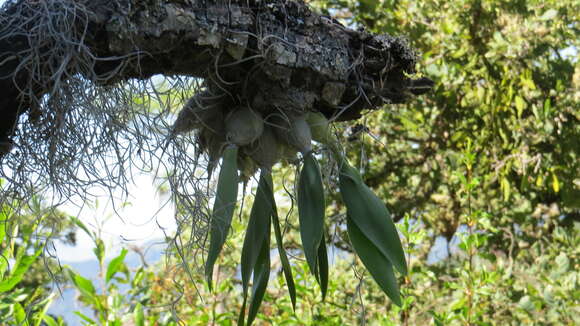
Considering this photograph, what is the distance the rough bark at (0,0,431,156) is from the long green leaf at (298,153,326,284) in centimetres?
7

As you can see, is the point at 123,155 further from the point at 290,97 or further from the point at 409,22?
the point at 409,22

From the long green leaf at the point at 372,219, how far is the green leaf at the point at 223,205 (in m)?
0.13

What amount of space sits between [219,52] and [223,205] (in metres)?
0.15

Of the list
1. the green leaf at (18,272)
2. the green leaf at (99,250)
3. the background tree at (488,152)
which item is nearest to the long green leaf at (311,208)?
the green leaf at (18,272)

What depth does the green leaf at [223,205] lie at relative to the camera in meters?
0.61

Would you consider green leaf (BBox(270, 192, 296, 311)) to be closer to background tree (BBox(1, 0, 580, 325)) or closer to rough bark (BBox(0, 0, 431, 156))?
rough bark (BBox(0, 0, 431, 156))

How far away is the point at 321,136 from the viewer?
671 millimetres

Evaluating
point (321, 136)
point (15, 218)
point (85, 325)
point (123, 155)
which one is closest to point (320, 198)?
point (321, 136)

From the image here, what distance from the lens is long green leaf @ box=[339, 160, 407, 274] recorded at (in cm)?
64

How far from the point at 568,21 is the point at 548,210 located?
2.42ft

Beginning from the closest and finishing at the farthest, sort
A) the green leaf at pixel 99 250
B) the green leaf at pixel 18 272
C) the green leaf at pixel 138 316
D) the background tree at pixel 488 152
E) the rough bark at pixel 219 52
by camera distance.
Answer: the rough bark at pixel 219 52, the green leaf at pixel 18 272, the green leaf at pixel 138 316, the green leaf at pixel 99 250, the background tree at pixel 488 152

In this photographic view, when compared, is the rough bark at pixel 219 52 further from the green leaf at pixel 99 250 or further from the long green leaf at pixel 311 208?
the green leaf at pixel 99 250

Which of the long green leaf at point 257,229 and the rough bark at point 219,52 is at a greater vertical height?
the rough bark at point 219,52

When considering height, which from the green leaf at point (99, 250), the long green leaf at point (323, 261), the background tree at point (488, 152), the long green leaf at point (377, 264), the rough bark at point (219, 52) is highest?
the background tree at point (488, 152)
